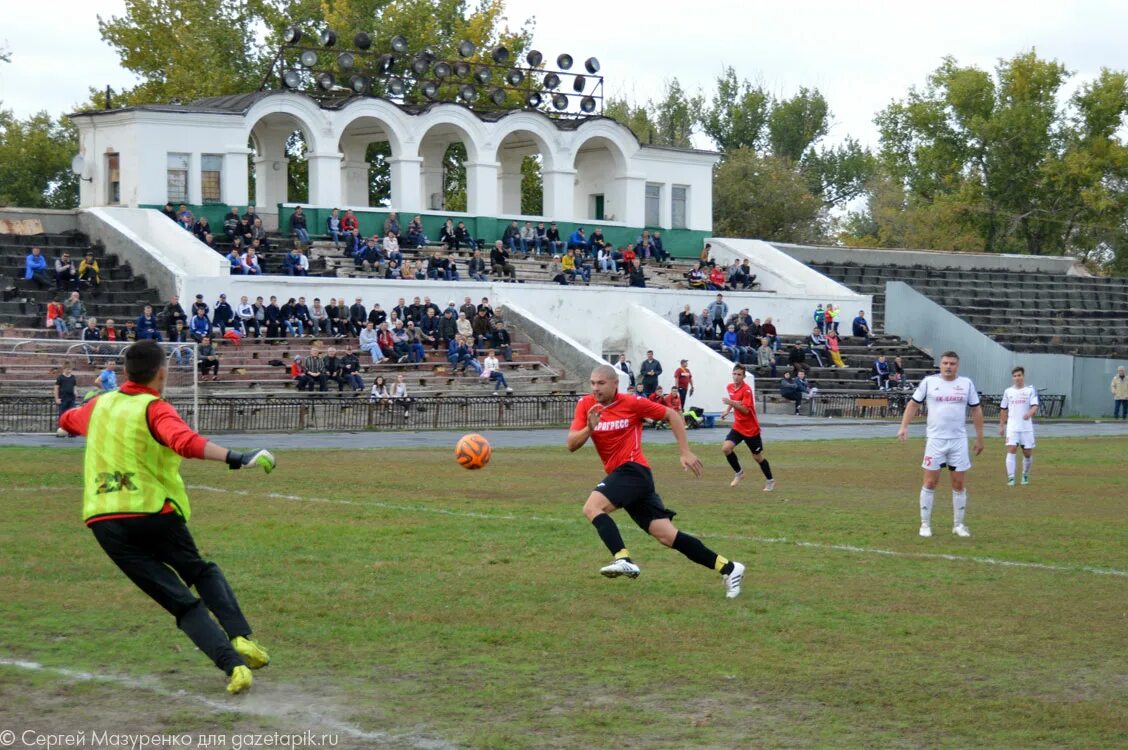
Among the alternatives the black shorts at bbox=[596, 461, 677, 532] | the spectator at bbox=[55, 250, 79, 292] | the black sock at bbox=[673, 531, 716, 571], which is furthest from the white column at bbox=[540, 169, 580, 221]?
the black sock at bbox=[673, 531, 716, 571]

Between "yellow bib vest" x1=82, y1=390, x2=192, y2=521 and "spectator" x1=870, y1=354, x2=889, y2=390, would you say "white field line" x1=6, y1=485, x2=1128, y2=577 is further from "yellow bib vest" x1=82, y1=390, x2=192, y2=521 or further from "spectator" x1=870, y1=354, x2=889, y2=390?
"spectator" x1=870, y1=354, x2=889, y2=390

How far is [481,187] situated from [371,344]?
15.1 meters

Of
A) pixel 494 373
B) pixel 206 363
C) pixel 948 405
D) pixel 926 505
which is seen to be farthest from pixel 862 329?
pixel 926 505

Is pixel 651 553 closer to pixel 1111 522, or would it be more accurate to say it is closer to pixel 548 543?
pixel 548 543

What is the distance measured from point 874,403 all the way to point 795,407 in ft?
7.40

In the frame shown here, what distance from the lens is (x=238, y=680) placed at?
8.02 m

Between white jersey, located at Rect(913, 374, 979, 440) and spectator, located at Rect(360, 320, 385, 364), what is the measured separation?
78.0 ft

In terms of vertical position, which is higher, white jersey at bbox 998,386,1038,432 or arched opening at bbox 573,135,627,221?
arched opening at bbox 573,135,627,221

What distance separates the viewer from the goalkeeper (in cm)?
807

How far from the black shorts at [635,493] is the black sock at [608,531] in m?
0.17

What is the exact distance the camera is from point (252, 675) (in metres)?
8.49

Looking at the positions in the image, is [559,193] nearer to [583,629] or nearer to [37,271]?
[37,271]

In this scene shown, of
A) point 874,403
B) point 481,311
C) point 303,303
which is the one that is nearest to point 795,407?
point 874,403

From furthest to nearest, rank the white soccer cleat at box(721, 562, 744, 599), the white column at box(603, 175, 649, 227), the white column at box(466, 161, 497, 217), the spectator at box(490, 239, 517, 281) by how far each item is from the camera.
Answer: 1. the white column at box(603, 175, 649, 227)
2. the white column at box(466, 161, 497, 217)
3. the spectator at box(490, 239, 517, 281)
4. the white soccer cleat at box(721, 562, 744, 599)
